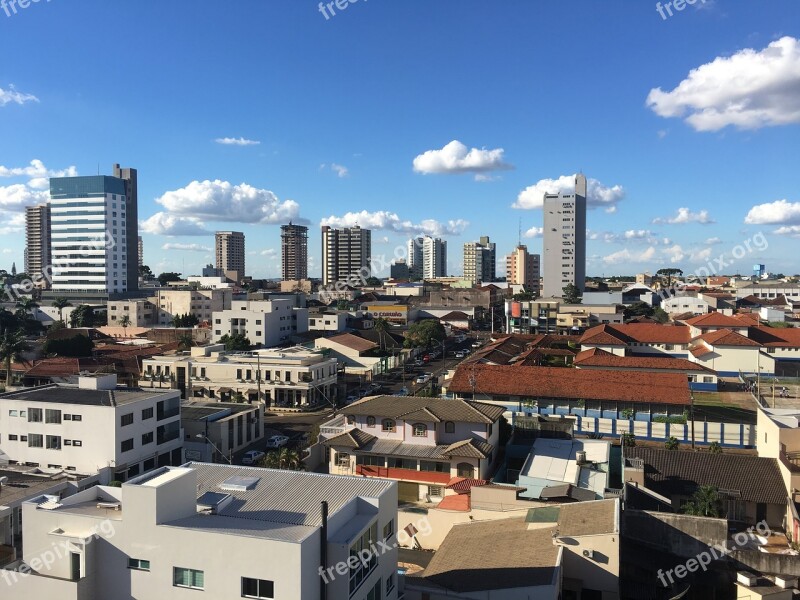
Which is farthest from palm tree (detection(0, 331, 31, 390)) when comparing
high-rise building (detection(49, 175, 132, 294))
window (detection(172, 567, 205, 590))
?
high-rise building (detection(49, 175, 132, 294))

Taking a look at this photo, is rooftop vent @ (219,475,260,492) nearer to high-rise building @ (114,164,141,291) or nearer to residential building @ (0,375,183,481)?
residential building @ (0,375,183,481)

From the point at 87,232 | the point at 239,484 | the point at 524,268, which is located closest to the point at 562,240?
the point at 524,268

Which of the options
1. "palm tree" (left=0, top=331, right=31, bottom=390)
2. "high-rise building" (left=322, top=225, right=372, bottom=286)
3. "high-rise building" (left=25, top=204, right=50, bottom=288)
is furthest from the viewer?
"high-rise building" (left=25, top=204, right=50, bottom=288)

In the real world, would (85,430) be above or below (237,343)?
below

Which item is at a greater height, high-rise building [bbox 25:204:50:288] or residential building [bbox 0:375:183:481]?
high-rise building [bbox 25:204:50:288]

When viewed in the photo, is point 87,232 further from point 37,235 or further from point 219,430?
point 219,430

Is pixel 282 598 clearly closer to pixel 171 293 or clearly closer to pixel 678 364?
pixel 678 364

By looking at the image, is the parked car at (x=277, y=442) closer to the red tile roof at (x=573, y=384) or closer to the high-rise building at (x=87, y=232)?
the red tile roof at (x=573, y=384)

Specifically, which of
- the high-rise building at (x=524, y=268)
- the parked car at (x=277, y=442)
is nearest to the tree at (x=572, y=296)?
the high-rise building at (x=524, y=268)
